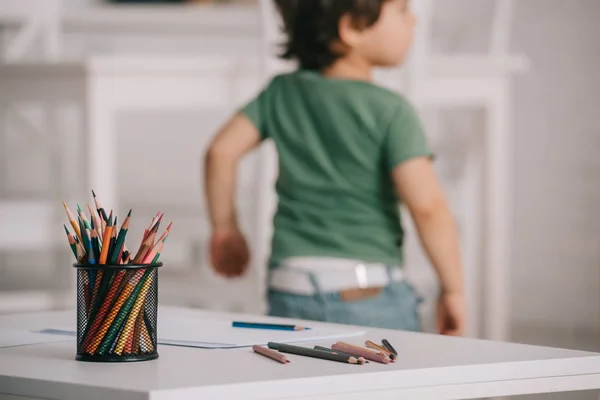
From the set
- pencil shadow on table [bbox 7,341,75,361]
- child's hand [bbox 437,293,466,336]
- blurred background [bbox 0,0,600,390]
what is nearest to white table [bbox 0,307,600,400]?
pencil shadow on table [bbox 7,341,75,361]

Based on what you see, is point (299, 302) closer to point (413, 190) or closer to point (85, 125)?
point (413, 190)

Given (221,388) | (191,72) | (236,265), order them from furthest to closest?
(191,72) → (236,265) → (221,388)

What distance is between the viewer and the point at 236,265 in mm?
A: 1730

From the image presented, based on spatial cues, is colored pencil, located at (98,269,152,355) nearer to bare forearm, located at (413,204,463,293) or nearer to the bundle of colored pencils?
the bundle of colored pencils

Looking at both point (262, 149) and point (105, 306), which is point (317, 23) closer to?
point (262, 149)

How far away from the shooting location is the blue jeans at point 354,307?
1.57 meters

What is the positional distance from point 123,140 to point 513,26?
155 centimetres

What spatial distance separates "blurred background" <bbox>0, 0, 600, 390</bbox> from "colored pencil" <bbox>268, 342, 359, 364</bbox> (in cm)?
156

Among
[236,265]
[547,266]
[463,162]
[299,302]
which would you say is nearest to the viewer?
[299,302]

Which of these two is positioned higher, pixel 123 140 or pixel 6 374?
pixel 123 140

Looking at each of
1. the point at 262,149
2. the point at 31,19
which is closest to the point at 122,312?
the point at 262,149

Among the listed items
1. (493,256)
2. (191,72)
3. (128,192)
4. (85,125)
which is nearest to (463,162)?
(493,256)

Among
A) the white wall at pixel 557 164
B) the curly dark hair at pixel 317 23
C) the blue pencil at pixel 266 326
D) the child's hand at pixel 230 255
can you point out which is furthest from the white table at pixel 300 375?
the white wall at pixel 557 164

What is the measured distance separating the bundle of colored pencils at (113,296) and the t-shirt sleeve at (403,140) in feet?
2.83
